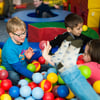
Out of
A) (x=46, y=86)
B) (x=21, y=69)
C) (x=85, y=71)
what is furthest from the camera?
(x=21, y=69)

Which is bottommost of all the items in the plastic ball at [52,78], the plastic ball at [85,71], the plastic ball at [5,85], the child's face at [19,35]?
the plastic ball at [5,85]

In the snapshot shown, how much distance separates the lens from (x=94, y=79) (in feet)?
3.58

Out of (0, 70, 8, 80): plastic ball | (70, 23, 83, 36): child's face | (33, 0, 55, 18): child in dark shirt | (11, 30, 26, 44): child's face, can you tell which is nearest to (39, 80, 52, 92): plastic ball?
(0, 70, 8, 80): plastic ball

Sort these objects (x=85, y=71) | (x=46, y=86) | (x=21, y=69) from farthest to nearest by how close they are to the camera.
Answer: (x=21, y=69) → (x=46, y=86) → (x=85, y=71)

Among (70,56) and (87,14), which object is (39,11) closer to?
(87,14)

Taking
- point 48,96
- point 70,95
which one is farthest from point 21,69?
point 70,95

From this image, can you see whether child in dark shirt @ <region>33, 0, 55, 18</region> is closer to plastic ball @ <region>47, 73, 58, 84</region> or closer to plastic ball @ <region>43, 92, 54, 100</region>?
plastic ball @ <region>47, 73, 58, 84</region>

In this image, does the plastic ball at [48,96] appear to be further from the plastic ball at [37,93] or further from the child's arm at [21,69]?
the child's arm at [21,69]

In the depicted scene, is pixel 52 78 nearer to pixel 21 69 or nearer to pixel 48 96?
pixel 48 96

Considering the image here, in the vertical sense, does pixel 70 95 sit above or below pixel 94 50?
below

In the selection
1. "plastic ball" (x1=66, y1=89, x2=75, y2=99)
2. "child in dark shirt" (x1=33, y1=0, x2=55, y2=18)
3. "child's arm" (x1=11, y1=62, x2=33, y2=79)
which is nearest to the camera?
"plastic ball" (x1=66, y1=89, x2=75, y2=99)

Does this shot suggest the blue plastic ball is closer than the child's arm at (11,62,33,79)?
Yes

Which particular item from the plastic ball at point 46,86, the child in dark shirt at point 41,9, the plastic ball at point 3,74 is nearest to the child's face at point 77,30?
the plastic ball at point 46,86

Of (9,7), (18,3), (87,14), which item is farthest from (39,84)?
(18,3)
